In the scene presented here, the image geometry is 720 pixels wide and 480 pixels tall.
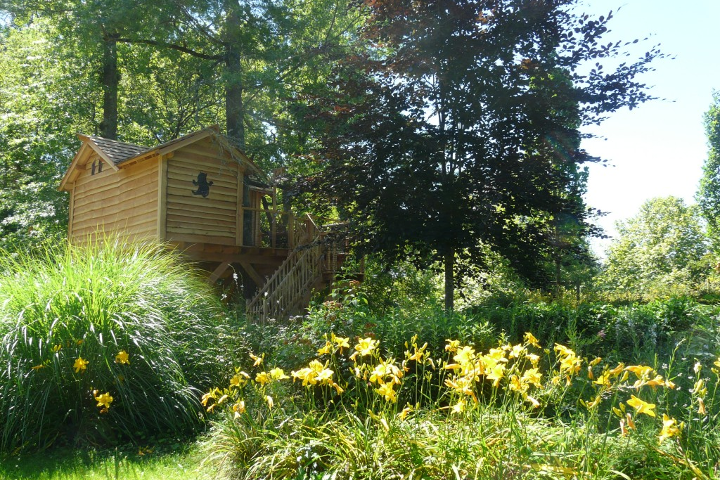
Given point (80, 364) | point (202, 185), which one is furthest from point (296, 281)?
point (80, 364)

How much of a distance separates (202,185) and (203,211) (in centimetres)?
60

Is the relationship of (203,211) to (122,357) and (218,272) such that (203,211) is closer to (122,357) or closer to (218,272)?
(218,272)

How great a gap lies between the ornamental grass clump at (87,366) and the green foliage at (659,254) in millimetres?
16723

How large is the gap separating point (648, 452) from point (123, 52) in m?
19.3

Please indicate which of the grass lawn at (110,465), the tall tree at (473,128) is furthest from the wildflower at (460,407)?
the tall tree at (473,128)

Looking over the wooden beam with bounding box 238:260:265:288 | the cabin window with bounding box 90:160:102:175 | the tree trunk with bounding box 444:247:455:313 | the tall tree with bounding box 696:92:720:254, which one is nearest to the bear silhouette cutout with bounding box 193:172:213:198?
the wooden beam with bounding box 238:260:265:288

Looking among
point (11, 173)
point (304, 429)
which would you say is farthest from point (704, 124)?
point (304, 429)

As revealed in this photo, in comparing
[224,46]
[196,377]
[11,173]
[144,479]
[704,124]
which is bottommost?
[144,479]

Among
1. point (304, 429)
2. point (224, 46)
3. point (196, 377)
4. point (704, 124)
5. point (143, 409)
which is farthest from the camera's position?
point (704, 124)

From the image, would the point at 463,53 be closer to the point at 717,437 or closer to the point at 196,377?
the point at 196,377

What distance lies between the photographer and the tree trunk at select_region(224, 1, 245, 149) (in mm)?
15758

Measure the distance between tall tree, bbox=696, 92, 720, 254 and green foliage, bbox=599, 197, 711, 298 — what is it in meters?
0.71

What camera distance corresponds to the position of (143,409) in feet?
17.1

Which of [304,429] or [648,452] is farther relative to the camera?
[304,429]
